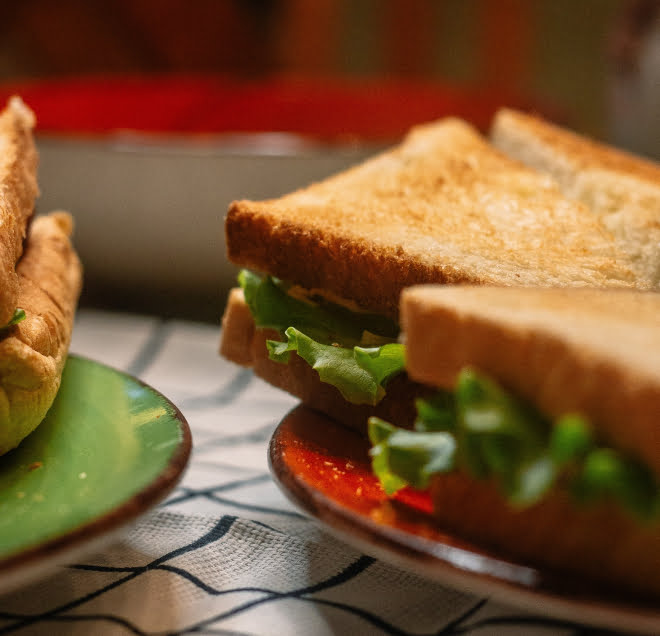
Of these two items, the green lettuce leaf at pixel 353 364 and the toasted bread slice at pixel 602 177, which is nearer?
the green lettuce leaf at pixel 353 364

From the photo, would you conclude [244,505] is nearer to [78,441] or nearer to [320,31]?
[78,441]

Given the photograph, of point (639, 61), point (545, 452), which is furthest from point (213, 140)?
point (545, 452)

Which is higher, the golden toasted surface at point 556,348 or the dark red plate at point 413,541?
the golden toasted surface at point 556,348

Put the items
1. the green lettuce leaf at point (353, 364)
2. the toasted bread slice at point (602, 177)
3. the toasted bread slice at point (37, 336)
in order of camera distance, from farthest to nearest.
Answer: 1. the toasted bread slice at point (602, 177)
2. the green lettuce leaf at point (353, 364)
3. the toasted bread slice at point (37, 336)

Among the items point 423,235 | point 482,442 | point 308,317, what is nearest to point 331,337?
point 308,317

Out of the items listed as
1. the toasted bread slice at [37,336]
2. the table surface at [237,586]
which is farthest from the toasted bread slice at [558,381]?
the toasted bread slice at [37,336]

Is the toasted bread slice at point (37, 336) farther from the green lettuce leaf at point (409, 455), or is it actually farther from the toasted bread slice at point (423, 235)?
the green lettuce leaf at point (409, 455)
